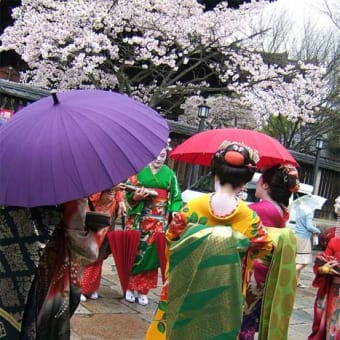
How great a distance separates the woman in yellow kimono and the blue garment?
5306 millimetres

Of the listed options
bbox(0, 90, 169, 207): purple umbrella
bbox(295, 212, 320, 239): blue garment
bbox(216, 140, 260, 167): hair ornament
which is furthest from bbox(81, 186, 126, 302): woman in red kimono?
bbox(295, 212, 320, 239): blue garment

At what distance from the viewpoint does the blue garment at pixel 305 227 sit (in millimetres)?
7922

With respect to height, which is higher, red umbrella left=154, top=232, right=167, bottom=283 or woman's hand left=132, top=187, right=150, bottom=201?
woman's hand left=132, top=187, right=150, bottom=201

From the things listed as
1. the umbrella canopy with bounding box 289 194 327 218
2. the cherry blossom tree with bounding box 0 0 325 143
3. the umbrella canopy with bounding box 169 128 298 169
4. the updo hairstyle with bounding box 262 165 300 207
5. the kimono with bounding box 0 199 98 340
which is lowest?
the umbrella canopy with bounding box 289 194 327 218

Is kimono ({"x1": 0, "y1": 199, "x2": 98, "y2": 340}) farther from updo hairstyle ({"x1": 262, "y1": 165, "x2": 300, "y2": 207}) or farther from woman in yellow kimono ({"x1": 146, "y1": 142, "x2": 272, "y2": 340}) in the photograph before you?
updo hairstyle ({"x1": 262, "y1": 165, "x2": 300, "y2": 207})

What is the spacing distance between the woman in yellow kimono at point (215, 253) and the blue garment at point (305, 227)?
17.4 ft

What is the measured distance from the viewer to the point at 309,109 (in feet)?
48.1

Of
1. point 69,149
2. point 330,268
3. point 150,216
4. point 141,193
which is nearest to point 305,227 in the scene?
point 150,216

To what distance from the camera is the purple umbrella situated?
71.6 inches

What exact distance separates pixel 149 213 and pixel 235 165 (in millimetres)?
2415

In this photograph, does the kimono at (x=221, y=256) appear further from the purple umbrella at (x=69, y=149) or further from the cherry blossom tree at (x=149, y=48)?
the cherry blossom tree at (x=149, y=48)

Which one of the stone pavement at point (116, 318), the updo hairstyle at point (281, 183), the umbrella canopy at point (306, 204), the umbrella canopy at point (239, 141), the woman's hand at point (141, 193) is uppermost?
the umbrella canopy at point (239, 141)

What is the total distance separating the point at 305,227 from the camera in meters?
7.99

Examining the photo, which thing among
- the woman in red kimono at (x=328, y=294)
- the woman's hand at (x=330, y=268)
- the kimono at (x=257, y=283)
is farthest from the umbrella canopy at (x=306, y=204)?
the kimono at (x=257, y=283)
